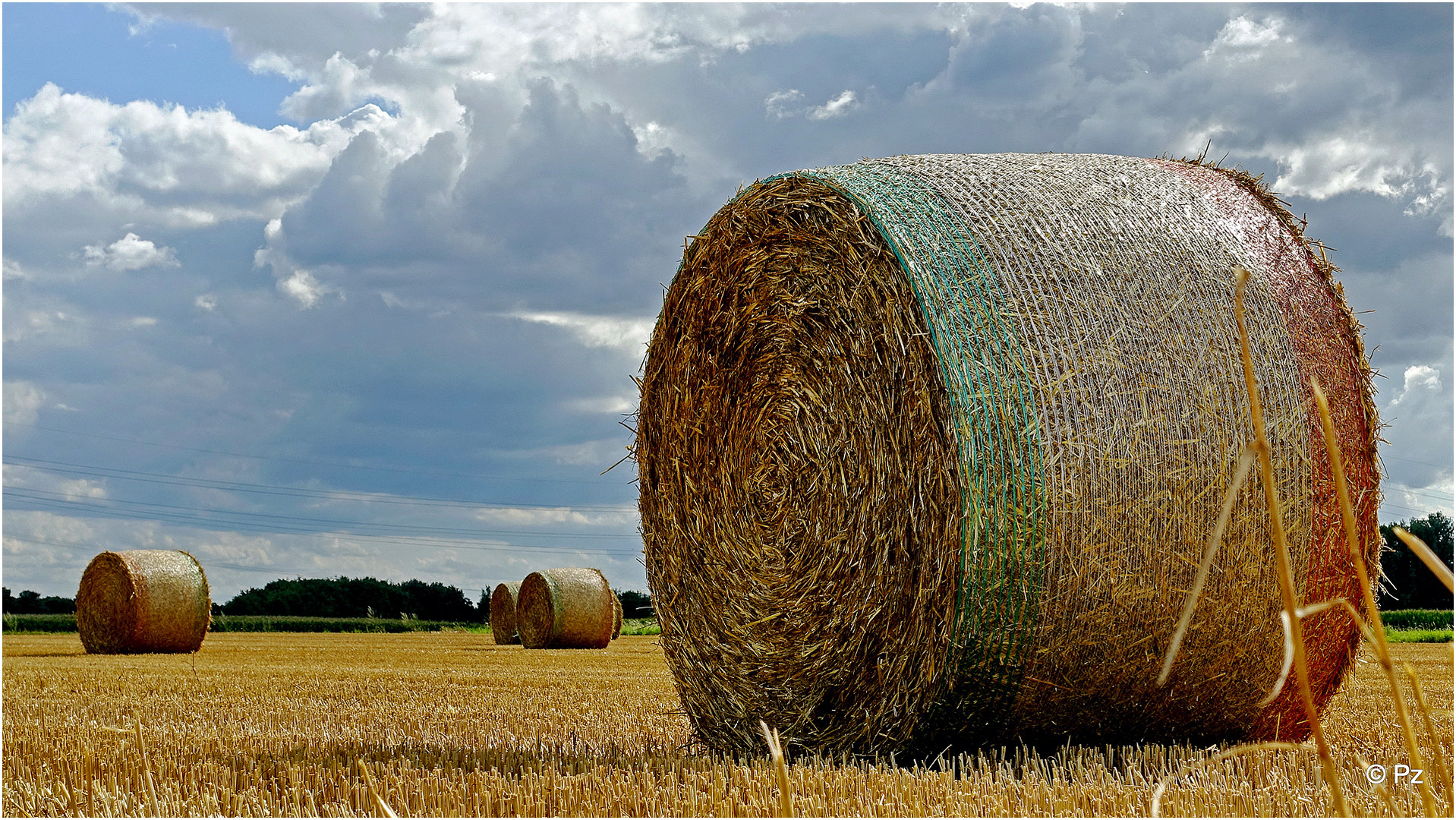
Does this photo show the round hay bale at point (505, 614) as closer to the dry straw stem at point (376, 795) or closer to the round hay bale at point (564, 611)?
the round hay bale at point (564, 611)

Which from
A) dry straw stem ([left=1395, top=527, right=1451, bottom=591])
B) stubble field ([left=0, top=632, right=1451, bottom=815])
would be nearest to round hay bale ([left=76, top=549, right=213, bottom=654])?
stubble field ([left=0, top=632, right=1451, bottom=815])

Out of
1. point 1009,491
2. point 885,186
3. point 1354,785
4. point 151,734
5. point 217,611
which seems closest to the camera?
point 1354,785

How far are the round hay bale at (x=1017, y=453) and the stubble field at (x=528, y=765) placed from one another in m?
0.30

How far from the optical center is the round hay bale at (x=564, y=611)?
1606cm

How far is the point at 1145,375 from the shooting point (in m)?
4.19

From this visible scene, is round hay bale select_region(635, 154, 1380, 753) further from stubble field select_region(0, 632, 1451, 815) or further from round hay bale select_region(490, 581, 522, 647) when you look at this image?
round hay bale select_region(490, 581, 522, 647)

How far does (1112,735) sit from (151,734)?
4272 millimetres

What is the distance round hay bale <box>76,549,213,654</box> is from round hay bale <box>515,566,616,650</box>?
4206 mm

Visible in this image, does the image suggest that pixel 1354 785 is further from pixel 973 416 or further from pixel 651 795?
pixel 651 795

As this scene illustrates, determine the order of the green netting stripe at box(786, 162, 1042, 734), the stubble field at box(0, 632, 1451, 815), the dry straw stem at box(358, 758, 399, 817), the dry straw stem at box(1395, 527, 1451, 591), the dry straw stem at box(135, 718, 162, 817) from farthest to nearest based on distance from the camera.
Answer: the green netting stripe at box(786, 162, 1042, 734)
the dry straw stem at box(135, 718, 162, 817)
the stubble field at box(0, 632, 1451, 815)
the dry straw stem at box(358, 758, 399, 817)
the dry straw stem at box(1395, 527, 1451, 591)

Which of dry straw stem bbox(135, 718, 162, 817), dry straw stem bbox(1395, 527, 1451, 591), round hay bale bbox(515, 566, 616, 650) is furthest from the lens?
round hay bale bbox(515, 566, 616, 650)

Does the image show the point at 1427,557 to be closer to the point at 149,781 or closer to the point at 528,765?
the point at 528,765

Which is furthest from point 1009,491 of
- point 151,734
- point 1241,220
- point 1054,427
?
point 151,734

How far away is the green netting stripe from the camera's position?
3951 millimetres
